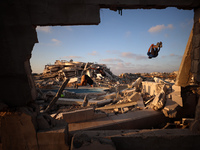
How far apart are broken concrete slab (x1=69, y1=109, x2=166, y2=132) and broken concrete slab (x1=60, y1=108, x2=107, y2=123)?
6.7 inches

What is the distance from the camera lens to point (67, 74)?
25.3 metres

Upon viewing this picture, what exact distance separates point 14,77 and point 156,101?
5511mm

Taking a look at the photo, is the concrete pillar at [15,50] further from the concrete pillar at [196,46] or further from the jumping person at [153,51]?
the jumping person at [153,51]

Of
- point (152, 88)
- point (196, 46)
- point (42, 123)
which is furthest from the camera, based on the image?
→ point (152, 88)

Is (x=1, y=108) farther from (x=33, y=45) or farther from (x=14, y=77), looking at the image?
(x=33, y=45)

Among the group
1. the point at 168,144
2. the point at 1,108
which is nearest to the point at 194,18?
the point at 168,144

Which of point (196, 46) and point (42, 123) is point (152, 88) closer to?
point (196, 46)

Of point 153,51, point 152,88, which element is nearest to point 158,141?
point 152,88

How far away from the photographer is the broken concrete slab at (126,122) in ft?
12.3

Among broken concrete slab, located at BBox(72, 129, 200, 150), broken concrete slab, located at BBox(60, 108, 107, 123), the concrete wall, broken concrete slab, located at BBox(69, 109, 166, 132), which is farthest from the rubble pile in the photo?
the concrete wall

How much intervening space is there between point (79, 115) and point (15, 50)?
3.04 metres

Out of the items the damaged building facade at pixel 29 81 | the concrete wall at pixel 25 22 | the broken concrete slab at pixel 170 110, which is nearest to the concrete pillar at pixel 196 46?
the damaged building facade at pixel 29 81

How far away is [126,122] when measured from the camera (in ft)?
13.0

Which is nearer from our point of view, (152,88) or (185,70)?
(185,70)
